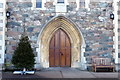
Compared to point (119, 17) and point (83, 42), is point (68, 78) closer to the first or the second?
point (83, 42)

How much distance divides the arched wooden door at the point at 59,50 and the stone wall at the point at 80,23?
991 millimetres

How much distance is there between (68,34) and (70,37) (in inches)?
7.2

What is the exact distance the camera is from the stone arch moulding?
835cm

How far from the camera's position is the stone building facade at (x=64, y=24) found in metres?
8.24

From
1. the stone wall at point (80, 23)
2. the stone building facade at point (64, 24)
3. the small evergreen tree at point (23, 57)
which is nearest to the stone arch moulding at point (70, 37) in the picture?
the stone building facade at point (64, 24)

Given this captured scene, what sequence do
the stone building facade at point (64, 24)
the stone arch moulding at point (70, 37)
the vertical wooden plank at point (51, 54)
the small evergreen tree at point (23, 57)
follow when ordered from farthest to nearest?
the vertical wooden plank at point (51, 54) → the stone arch moulding at point (70, 37) → the stone building facade at point (64, 24) → the small evergreen tree at point (23, 57)

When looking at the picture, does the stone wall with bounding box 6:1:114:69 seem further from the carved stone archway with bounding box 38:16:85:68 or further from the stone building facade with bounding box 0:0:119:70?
the carved stone archway with bounding box 38:16:85:68

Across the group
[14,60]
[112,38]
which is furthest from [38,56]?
[112,38]

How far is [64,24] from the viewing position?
28.6 ft

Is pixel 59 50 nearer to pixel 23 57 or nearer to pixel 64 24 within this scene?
pixel 64 24

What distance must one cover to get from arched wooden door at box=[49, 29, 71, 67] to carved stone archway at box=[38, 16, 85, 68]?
0.70 ft

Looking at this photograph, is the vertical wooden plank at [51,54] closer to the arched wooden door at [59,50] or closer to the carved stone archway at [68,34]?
the arched wooden door at [59,50]

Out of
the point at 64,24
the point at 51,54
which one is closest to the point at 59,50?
the point at 51,54

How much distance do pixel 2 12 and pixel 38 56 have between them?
258 centimetres
